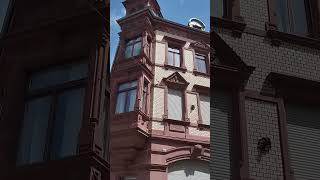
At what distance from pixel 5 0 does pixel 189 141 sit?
6.74 ft

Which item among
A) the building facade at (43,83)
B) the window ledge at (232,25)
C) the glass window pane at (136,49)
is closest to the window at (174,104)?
the glass window pane at (136,49)

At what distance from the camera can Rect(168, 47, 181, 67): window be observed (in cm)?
106

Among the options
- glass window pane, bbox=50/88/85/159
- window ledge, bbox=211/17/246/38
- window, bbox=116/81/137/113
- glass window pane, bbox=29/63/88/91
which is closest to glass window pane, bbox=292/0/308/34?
window ledge, bbox=211/17/246/38

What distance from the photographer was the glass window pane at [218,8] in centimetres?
489

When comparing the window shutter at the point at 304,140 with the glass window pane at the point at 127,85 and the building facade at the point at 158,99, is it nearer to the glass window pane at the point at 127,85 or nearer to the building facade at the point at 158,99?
the building facade at the point at 158,99

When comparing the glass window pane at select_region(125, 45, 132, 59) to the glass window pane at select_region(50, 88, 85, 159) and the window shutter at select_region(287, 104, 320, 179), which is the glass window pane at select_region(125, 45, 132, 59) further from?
the window shutter at select_region(287, 104, 320, 179)

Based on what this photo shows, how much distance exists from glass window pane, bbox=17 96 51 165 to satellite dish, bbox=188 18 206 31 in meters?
1.07

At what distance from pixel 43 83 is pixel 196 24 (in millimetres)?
1283

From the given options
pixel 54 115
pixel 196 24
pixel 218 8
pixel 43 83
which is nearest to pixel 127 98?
pixel 196 24

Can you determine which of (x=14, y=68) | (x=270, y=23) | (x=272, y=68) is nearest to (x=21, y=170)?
(x=14, y=68)

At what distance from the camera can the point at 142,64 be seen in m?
1.04

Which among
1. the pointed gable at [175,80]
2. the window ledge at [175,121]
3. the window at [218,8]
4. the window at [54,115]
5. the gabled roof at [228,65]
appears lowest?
the window ledge at [175,121]

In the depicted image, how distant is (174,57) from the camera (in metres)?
1.07

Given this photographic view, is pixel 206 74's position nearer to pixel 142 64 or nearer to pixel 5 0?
pixel 142 64
